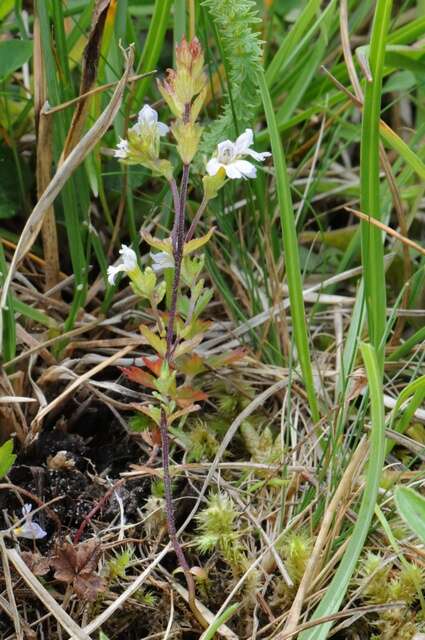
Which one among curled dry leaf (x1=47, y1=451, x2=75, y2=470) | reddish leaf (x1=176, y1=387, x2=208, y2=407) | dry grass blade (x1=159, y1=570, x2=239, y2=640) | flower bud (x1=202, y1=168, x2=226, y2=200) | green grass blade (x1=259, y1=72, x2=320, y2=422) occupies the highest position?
flower bud (x1=202, y1=168, x2=226, y2=200)

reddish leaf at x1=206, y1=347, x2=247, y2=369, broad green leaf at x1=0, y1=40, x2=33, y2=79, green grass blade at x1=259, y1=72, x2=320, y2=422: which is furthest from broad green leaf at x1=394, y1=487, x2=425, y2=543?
broad green leaf at x1=0, y1=40, x2=33, y2=79

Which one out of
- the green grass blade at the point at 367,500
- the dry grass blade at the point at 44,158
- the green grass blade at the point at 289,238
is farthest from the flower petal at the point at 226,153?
the dry grass blade at the point at 44,158

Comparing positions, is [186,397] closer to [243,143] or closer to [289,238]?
[289,238]

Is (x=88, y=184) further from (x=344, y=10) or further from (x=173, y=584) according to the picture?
(x=173, y=584)

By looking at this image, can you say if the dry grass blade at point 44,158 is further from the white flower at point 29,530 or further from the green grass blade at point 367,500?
the green grass blade at point 367,500

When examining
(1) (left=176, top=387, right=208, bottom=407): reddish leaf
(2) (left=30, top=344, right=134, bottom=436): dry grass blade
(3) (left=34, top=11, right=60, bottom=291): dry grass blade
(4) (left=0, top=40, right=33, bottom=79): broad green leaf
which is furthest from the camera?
(4) (left=0, top=40, right=33, bottom=79): broad green leaf

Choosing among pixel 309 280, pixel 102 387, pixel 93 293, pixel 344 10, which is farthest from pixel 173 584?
pixel 344 10

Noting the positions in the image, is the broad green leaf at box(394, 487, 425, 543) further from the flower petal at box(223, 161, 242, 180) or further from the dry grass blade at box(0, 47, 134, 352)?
the dry grass blade at box(0, 47, 134, 352)
